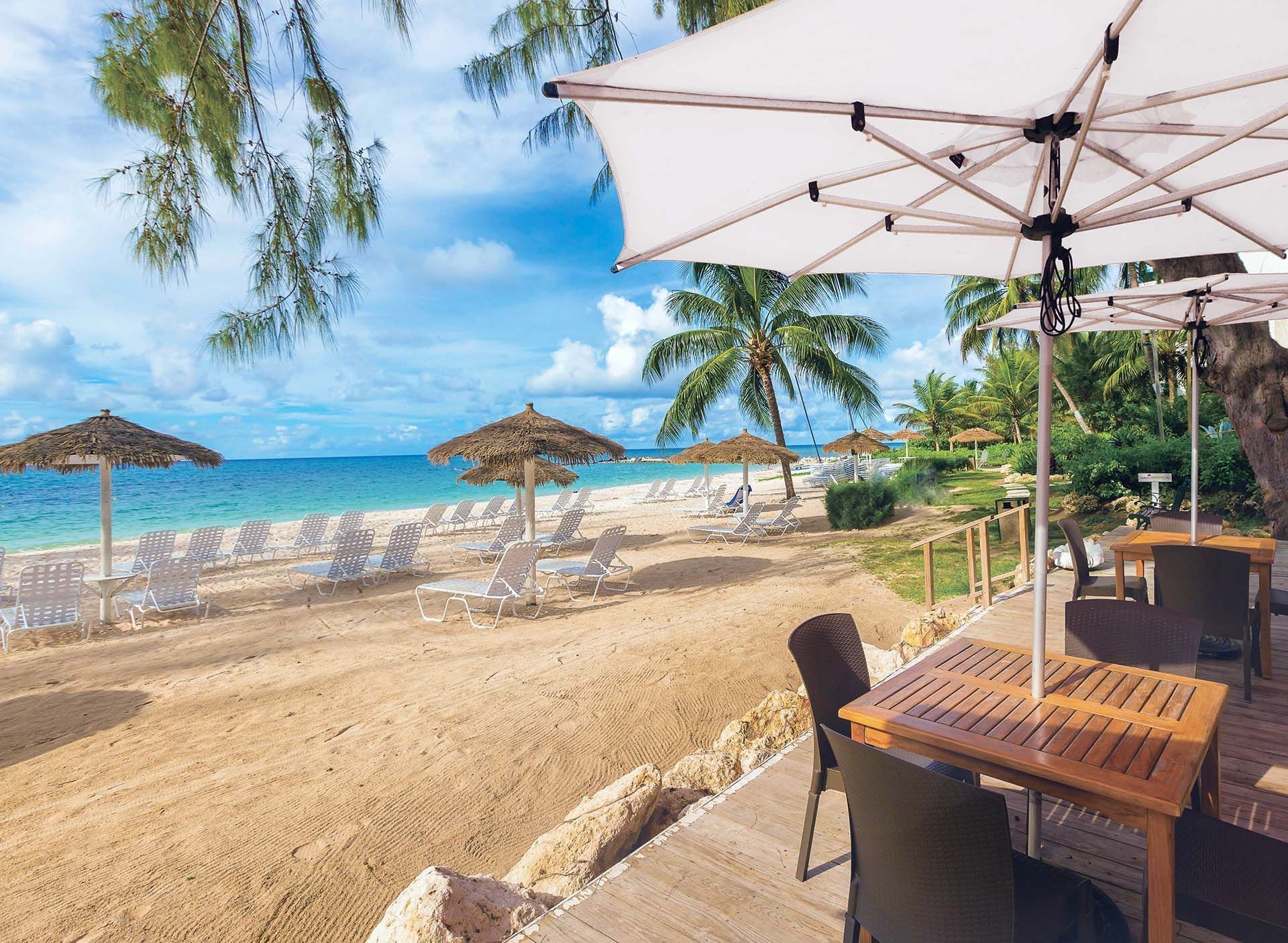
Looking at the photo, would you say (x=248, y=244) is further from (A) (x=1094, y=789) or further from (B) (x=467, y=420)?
(B) (x=467, y=420)

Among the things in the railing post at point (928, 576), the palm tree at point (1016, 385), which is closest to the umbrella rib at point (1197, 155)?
the railing post at point (928, 576)

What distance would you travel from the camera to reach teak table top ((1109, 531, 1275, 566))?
12.6ft

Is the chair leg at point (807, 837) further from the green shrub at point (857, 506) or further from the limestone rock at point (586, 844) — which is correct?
the green shrub at point (857, 506)

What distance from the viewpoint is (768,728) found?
385cm

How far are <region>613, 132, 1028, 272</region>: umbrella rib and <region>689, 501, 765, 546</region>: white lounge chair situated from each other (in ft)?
34.6

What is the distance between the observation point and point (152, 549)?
35.5 feet

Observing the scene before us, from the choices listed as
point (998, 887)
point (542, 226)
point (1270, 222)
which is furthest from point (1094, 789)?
point (542, 226)

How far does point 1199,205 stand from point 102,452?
37.6 feet

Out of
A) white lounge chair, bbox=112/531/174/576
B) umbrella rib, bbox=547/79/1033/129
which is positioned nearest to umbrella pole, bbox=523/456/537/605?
white lounge chair, bbox=112/531/174/576

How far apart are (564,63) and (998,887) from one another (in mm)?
5389

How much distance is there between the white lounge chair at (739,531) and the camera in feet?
43.0

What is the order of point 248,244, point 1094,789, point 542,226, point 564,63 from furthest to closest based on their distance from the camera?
1. point 542,226
2. point 564,63
3. point 248,244
4. point 1094,789

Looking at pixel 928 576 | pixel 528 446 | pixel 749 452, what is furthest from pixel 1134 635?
pixel 749 452

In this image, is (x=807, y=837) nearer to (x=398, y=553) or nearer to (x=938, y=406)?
(x=398, y=553)
